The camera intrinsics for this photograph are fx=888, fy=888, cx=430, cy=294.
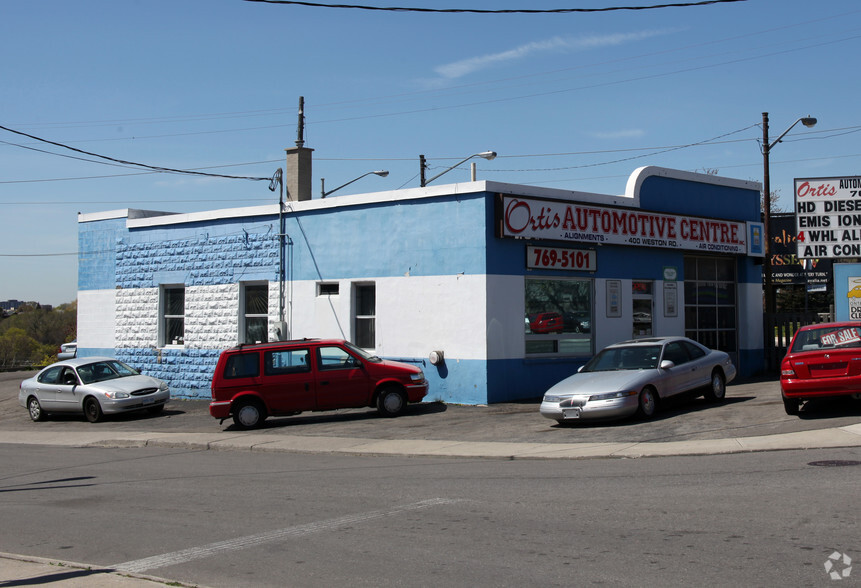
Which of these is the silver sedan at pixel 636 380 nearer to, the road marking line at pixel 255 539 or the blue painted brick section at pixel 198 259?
the road marking line at pixel 255 539

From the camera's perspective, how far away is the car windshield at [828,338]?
14.6 meters

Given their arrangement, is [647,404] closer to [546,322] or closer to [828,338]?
[828,338]

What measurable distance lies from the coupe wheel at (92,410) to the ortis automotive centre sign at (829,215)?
18038 millimetres

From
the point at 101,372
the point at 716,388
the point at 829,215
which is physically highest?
the point at 829,215

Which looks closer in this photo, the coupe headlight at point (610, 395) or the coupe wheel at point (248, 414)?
the coupe headlight at point (610, 395)

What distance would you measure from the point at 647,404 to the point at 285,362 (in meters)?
7.63

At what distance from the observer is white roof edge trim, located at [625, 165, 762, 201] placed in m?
23.3

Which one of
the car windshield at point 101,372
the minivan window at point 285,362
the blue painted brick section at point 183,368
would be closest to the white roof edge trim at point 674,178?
the minivan window at point 285,362

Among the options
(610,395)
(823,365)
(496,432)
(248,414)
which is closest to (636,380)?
(610,395)

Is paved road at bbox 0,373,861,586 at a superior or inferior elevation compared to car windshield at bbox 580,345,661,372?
inferior

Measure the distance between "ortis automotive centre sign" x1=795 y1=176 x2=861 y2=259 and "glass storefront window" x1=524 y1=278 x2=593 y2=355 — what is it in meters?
5.55

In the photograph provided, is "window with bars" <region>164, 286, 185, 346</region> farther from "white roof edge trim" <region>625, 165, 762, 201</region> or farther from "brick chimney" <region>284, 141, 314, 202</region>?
"white roof edge trim" <region>625, 165, 762, 201</region>

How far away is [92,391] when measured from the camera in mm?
22562

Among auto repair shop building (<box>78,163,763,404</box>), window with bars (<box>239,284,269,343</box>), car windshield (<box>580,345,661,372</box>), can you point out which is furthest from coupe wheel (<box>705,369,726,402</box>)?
window with bars (<box>239,284,269,343</box>)
